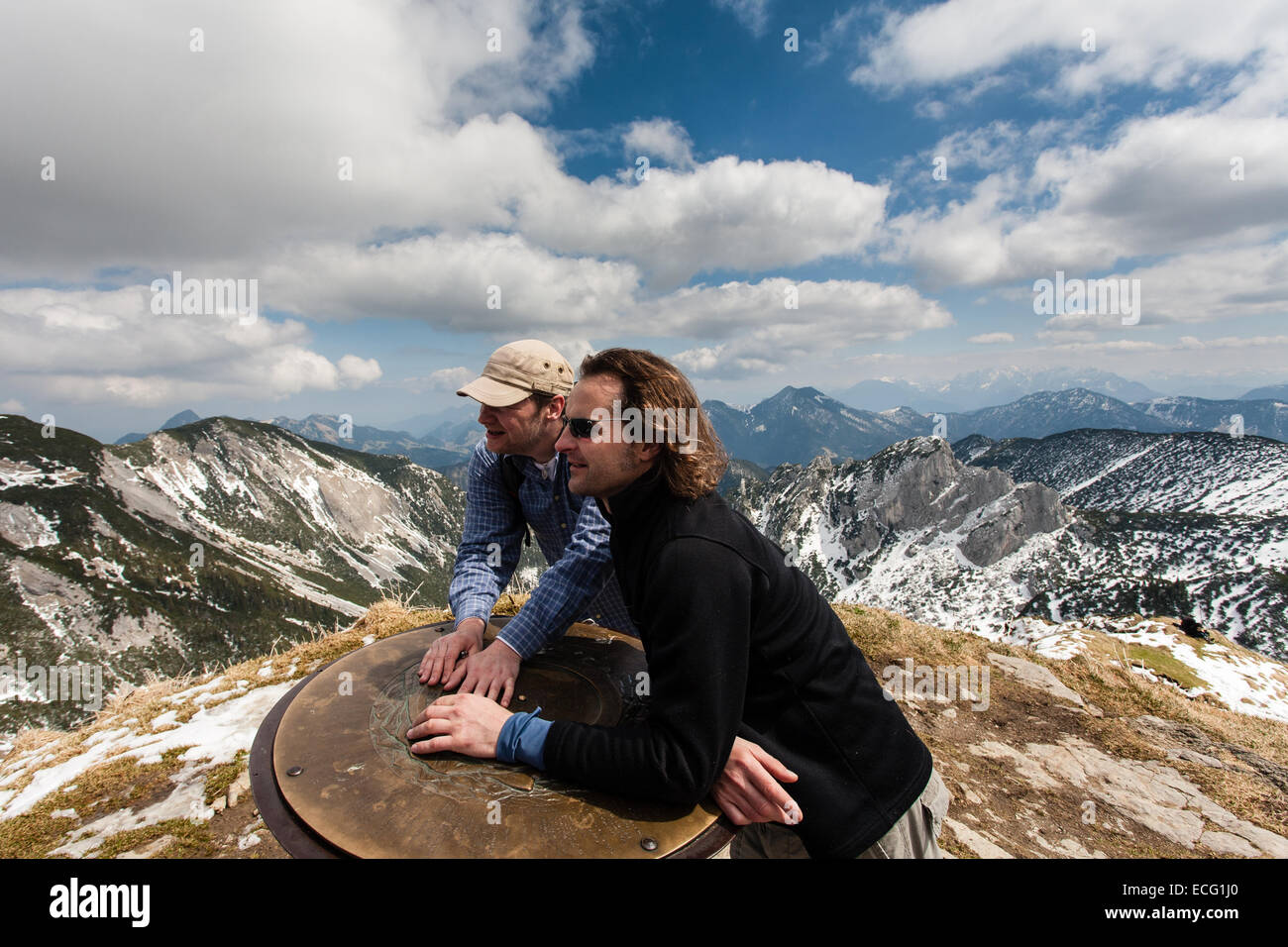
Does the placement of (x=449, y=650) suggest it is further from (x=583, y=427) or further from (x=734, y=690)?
(x=734, y=690)

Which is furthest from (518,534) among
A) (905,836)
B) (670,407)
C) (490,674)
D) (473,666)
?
(905,836)

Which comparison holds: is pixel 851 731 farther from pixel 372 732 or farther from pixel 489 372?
pixel 489 372

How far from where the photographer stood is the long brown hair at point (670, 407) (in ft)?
11.8

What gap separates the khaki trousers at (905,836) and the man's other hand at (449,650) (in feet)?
9.18

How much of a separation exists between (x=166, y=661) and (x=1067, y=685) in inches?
6644

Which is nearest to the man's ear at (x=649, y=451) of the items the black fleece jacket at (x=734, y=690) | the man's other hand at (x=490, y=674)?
the black fleece jacket at (x=734, y=690)

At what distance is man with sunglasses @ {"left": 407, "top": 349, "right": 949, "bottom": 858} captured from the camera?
3160 mm

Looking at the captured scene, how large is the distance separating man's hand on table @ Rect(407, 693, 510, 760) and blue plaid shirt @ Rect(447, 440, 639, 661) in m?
1.07

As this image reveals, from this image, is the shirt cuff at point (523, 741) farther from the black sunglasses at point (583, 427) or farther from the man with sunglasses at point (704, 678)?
the black sunglasses at point (583, 427)

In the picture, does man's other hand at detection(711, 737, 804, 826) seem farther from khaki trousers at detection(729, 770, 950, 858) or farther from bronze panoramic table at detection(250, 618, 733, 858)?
khaki trousers at detection(729, 770, 950, 858)

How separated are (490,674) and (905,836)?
325 centimetres

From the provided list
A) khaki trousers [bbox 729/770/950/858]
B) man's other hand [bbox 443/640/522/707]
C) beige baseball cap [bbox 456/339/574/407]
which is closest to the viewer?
khaki trousers [bbox 729/770/950/858]

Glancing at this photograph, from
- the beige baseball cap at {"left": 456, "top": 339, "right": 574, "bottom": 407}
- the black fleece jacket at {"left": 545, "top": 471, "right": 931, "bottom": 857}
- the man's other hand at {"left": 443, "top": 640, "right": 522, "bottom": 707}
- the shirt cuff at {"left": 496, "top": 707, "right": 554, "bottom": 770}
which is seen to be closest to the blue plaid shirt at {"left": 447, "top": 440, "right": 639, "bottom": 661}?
the man's other hand at {"left": 443, "top": 640, "right": 522, "bottom": 707}
